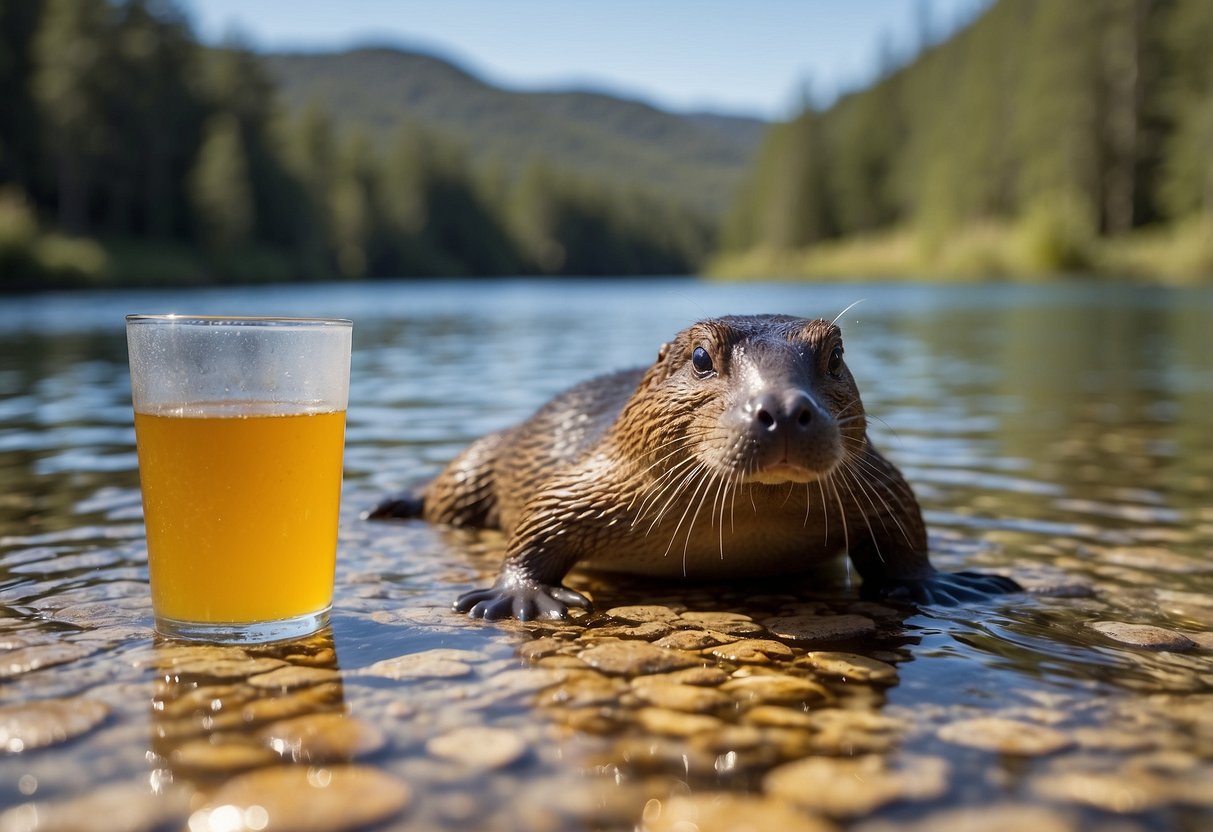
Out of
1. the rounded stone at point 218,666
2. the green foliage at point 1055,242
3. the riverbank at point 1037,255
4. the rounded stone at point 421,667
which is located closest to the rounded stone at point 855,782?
the rounded stone at point 421,667

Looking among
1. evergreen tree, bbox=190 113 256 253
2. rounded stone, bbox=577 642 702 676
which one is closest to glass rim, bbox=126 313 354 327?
rounded stone, bbox=577 642 702 676

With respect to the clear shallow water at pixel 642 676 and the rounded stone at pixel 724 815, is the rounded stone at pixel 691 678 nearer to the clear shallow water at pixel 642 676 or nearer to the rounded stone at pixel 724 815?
the clear shallow water at pixel 642 676

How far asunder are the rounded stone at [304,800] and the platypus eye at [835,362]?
1947 mm

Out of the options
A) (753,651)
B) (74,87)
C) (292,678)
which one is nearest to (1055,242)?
(74,87)

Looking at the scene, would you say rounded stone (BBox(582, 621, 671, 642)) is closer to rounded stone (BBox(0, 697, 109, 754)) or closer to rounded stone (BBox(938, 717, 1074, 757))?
rounded stone (BBox(938, 717, 1074, 757))

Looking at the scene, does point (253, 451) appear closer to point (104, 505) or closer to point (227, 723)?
point (227, 723)

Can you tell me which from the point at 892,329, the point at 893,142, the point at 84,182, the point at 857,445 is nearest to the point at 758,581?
the point at 857,445

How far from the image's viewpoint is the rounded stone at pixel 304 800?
1.91 metres

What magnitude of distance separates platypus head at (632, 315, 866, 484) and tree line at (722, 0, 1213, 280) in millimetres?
44296

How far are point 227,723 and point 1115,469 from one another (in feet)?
17.7

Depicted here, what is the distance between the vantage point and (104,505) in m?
5.10

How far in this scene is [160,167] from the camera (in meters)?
62.0

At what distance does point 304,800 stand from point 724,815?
0.75m

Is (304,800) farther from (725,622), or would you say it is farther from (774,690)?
(725,622)
